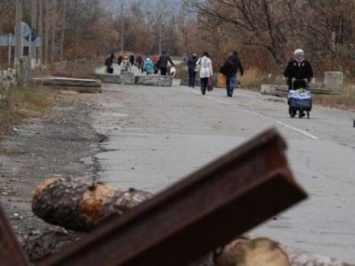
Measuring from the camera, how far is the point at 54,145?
15336mm

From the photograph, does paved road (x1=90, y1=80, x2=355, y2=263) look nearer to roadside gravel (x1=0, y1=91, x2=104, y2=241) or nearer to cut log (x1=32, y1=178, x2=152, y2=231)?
roadside gravel (x1=0, y1=91, x2=104, y2=241)

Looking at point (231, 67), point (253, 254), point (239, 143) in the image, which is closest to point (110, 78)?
point (231, 67)

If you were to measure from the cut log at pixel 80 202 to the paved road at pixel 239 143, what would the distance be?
1905 mm

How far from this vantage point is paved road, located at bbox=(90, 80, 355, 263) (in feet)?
28.7

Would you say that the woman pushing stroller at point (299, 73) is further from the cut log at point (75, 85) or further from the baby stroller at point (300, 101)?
the cut log at point (75, 85)

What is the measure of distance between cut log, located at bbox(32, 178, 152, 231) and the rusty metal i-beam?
221cm

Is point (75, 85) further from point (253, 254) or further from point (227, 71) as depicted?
point (253, 254)

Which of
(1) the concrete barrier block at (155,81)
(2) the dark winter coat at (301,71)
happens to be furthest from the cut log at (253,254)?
(1) the concrete barrier block at (155,81)

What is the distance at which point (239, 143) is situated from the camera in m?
15.4

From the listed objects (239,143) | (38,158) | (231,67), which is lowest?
(38,158)

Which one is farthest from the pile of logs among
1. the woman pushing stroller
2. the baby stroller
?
the woman pushing stroller

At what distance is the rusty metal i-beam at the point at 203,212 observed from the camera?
9.48ft

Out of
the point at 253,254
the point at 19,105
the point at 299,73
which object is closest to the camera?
the point at 253,254

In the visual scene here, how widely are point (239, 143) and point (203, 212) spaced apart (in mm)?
12443
